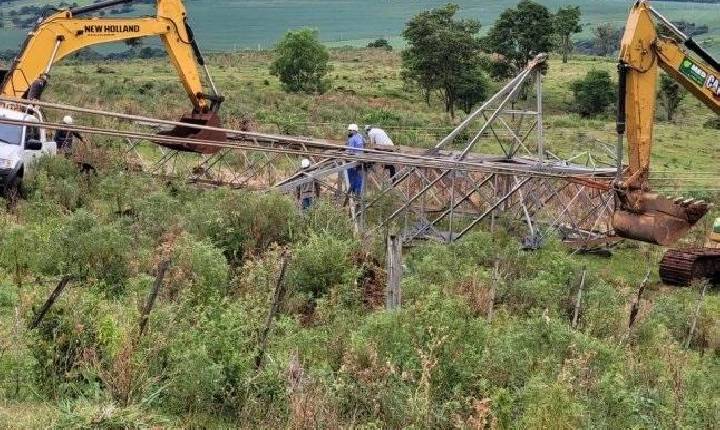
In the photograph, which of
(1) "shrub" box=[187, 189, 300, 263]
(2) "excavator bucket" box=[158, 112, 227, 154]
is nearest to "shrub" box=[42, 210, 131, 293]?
(1) "shrub" box=[187, 189, 300, 263]

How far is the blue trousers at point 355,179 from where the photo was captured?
1733 centimetres

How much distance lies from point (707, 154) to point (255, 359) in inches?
1331

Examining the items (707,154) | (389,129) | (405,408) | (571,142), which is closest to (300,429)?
(405,408)

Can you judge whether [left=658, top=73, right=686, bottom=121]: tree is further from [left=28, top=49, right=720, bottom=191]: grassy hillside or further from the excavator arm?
the excavator arm

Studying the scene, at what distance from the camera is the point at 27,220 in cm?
1409

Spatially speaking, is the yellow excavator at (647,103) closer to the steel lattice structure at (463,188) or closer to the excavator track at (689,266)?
the steel lattice structure at (463,188)

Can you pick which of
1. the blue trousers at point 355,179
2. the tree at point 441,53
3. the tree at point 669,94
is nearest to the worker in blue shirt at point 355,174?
the blue trousers at point 355,179

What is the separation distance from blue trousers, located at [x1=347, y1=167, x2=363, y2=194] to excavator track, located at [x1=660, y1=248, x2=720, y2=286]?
20.4 feet

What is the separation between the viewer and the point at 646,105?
14.5 metres

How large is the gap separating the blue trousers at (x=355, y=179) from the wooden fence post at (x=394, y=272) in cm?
790

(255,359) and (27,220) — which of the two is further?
(27,220)

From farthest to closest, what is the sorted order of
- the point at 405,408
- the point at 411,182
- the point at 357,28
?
the point at 357,28
the point at 411,182
the point at 405,408

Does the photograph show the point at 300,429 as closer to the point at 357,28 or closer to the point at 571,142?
the point at 571,142

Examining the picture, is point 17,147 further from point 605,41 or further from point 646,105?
point 605,41
